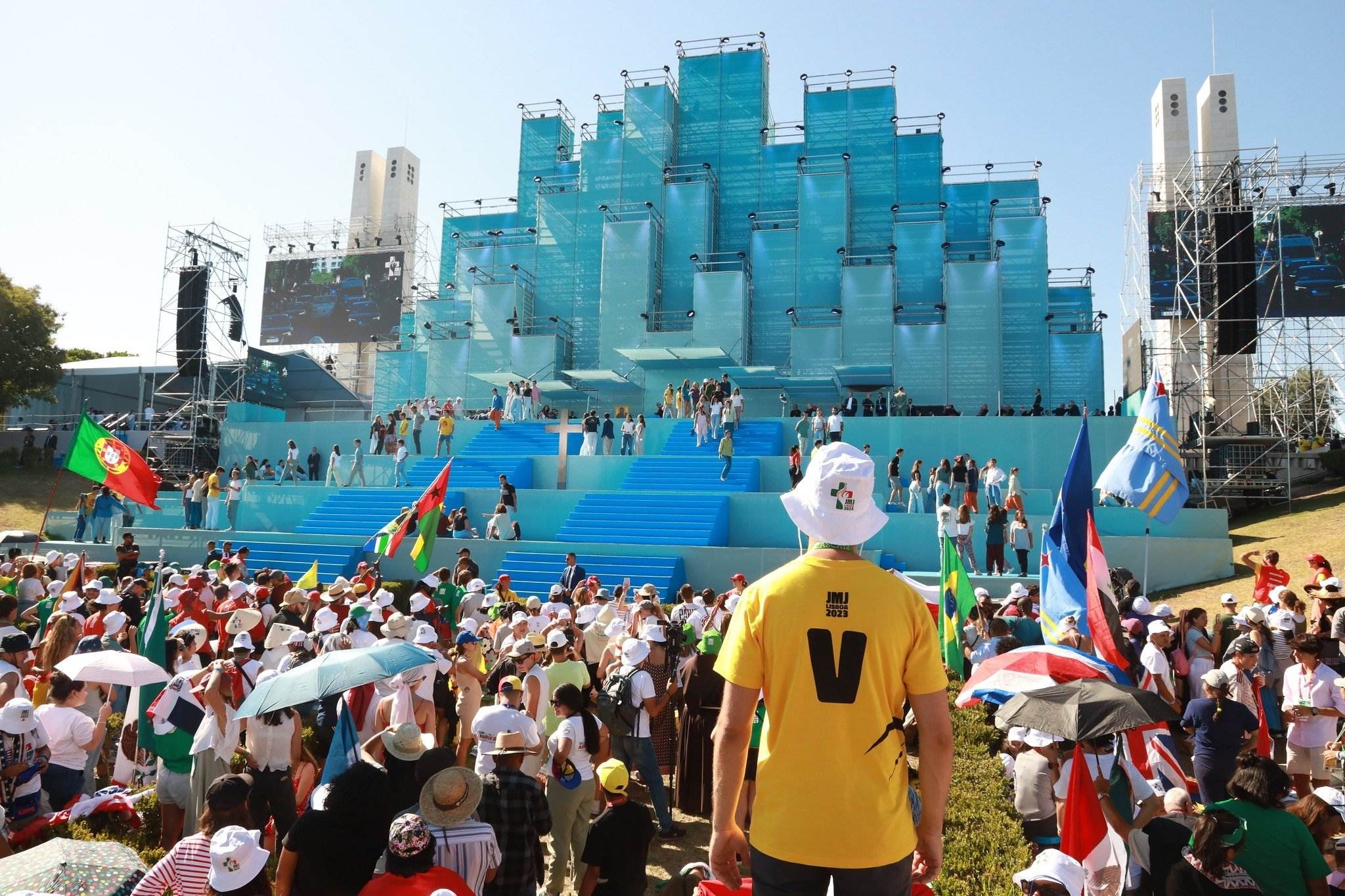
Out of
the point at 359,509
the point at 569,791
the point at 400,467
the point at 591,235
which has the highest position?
the point at 591,235

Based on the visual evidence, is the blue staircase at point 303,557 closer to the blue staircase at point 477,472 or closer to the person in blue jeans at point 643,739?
the blue staircase at point 477,472

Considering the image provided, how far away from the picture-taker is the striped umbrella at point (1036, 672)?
19.1 ft

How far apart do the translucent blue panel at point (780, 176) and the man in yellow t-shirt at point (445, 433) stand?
1751 centimetres

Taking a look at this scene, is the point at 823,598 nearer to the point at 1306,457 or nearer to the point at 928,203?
the point at 1306,457

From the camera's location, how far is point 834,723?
2777 millimetres

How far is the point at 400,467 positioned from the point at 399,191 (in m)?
35.2

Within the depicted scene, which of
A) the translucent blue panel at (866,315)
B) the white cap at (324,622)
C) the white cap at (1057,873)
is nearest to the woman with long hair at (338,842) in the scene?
the white cap at (1057,873)

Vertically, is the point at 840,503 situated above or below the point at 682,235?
below

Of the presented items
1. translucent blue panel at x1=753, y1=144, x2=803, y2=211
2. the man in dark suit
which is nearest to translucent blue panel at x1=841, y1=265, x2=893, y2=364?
translucent blue panel at x1=753, y1=144, x2=803, y2=211

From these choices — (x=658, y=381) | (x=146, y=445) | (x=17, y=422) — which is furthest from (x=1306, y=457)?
(x=17, y=422)

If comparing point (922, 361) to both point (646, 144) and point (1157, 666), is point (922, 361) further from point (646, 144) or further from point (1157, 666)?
point (1157, 666)

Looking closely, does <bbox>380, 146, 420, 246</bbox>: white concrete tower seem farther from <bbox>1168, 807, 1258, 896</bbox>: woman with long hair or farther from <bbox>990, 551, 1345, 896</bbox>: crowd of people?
<bbox>1168, 807, 1258, 896</bbox>: woman with long hair

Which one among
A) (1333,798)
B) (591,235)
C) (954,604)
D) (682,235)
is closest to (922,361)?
(682,235)

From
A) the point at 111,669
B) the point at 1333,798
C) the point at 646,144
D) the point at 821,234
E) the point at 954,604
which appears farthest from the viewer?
A: the point at 646,144
